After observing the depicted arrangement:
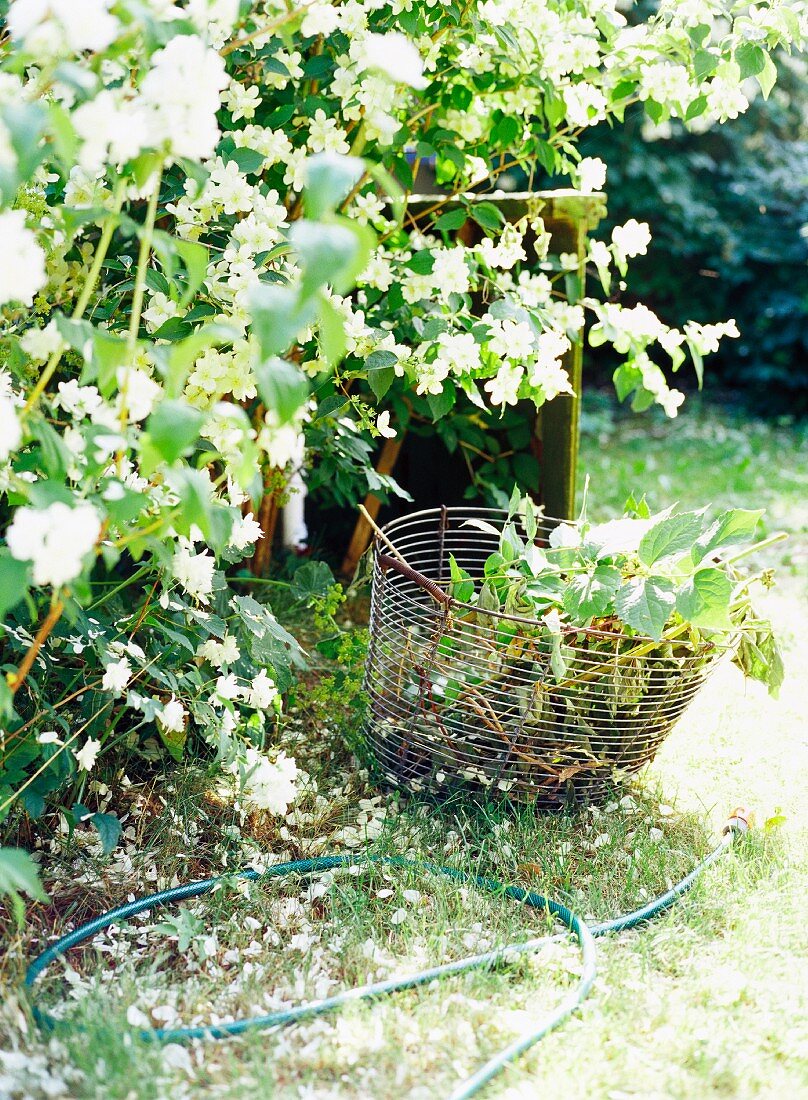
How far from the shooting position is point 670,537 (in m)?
1.60

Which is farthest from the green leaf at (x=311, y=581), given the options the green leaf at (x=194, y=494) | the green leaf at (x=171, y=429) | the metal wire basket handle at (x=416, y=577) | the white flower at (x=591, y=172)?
the green leaf at (x=171, y=429)

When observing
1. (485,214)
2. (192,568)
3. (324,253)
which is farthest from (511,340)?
(324,253)

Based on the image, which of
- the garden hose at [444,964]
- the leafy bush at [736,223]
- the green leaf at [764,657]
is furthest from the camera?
the leafy bush at [736,223]

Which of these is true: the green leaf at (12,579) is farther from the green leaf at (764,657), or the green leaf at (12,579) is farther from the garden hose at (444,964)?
the green leaf at (764,657)

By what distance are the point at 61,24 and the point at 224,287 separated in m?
0.52

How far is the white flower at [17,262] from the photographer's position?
3.10 ft

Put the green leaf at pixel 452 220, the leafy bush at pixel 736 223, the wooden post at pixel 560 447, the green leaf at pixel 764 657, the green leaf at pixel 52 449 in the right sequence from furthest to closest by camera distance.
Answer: the leafy bush at pixel 736 223, the wooden post at pixel 560 447, the green leaf at pixel 452 220, the green leaf at pixel 764 657, the green leaf at pixel 52 449

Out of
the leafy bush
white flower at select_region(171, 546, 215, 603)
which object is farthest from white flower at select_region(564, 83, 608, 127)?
the leafy bush

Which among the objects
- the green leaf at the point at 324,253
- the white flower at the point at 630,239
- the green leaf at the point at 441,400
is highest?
the green leaf at the point at 324,253

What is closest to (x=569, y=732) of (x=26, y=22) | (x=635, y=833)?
(x=635, y=833)

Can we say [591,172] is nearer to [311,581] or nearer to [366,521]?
[311,581]

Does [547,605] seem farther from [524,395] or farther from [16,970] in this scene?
[16,970]

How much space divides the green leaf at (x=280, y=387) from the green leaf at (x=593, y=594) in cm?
71

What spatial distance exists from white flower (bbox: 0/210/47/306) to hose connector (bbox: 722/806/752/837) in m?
1.32
